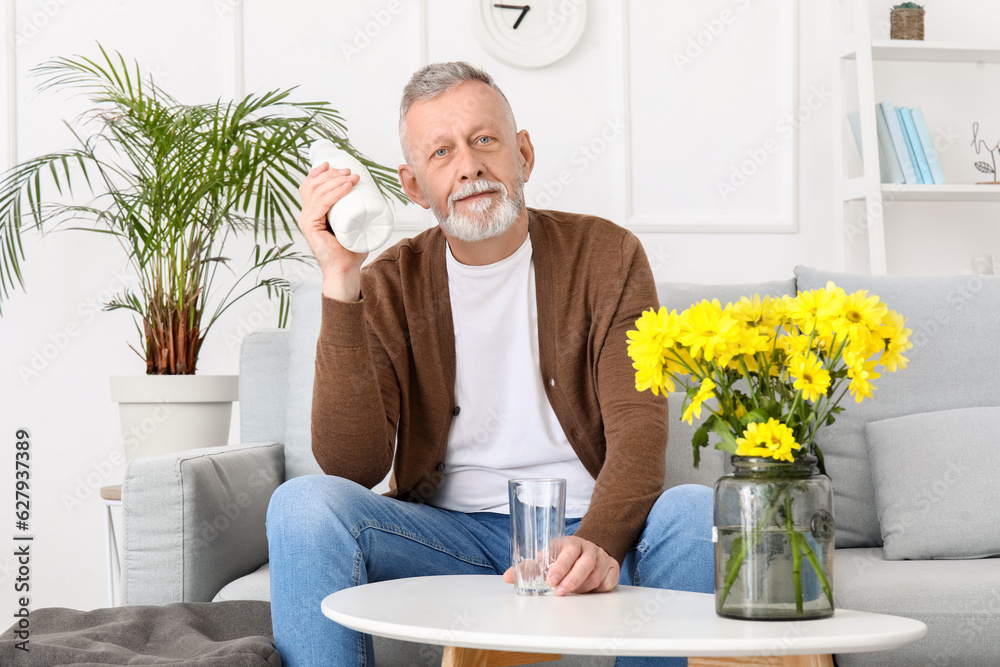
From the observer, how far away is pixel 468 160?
146cm

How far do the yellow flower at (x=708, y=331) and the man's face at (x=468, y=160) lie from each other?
68 centimetres

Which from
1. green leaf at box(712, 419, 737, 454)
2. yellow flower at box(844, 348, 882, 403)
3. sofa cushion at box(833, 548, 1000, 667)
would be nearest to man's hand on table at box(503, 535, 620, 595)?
green leaf at box(712, 419, 737, 454)

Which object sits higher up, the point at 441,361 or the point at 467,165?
the point at 467,165

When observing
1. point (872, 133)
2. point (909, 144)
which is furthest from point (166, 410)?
point (909, 144)

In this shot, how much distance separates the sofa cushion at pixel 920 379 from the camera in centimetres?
175

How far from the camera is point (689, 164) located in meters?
2.86

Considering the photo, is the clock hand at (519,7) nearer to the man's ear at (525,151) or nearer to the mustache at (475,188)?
the man's ear at (525,151)

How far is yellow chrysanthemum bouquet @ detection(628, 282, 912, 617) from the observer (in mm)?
801

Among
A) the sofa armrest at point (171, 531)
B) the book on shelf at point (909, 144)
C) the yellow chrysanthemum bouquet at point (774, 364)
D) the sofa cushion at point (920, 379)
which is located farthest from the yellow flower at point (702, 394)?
the book on shelf at point (909, 144)

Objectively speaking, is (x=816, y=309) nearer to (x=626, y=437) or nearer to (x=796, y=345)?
(x=796, y=345)

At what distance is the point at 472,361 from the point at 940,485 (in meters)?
0.87

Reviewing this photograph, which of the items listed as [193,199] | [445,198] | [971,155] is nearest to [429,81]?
[445,198]

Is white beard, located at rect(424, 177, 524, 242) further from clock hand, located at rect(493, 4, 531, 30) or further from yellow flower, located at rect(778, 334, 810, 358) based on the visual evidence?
clock hand, located at rect(493, 4, 531, 30)

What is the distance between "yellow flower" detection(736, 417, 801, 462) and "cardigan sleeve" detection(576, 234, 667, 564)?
35 cm
